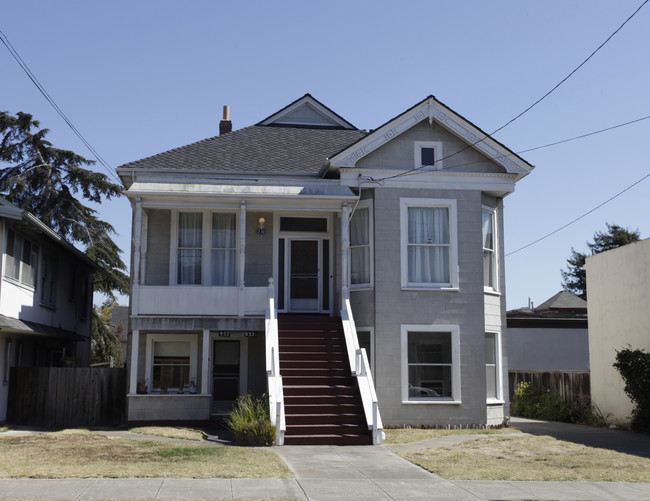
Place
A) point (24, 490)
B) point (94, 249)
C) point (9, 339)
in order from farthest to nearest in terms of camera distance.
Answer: point (94, 249), point (9, 339), point (24, 490)

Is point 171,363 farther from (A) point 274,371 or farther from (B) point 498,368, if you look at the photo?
(B) point 498,368

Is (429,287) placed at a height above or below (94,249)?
below

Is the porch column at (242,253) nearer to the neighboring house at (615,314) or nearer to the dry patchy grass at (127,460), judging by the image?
the dry patchy grass at (127,460)

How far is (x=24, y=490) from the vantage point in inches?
366

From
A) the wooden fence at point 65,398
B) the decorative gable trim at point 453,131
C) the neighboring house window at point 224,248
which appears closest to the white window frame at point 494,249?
the decorative gable trim at point 453,131

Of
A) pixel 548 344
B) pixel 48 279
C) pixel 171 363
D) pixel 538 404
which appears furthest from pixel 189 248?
pixel 548 344

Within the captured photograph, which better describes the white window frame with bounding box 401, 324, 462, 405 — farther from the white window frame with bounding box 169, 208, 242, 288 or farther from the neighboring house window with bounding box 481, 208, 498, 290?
the white window frame with bounding box 169, 208, 242, 288

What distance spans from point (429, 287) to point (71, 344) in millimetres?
14641

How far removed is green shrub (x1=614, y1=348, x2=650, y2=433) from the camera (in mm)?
17156

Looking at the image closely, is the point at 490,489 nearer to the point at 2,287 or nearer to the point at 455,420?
the point at 455,420

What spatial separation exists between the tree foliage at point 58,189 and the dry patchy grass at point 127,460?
2118 cm

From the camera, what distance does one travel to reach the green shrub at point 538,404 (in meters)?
Answer: 21.8

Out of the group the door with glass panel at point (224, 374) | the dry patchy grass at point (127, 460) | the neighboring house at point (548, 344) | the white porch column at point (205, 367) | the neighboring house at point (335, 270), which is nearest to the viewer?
the dry patchy grass at point (127, 460)

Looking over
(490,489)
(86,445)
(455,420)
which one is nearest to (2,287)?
(86,445)
